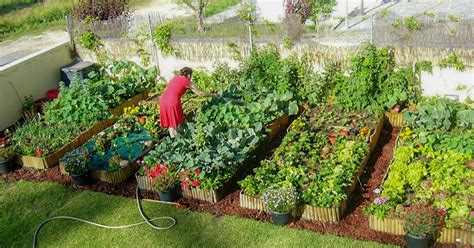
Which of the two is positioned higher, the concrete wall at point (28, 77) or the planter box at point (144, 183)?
the concrete wall at point (28, 77)

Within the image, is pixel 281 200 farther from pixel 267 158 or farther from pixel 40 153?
pixel 40 153

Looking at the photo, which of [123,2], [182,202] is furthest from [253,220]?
[123,2]

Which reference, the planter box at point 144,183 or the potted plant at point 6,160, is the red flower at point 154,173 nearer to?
the planter box at point 144,183

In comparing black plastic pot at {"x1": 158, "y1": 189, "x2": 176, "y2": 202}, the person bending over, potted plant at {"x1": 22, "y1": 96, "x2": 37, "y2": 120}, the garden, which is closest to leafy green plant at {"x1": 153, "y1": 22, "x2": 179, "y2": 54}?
the garden

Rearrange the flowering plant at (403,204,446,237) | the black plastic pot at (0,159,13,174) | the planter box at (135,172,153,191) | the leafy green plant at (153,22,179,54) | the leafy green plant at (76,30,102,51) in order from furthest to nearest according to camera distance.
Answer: the leafy green plant at (76,30,102,51)
the leafy green plant at (153,22,179,54)
the black plastic pot at (0,159,13,174)
the planter box at (135,172,153,191)
the flowering plant at (403,204,446,237)

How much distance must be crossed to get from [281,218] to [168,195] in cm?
195

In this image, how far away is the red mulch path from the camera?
Result: 6.68 meters

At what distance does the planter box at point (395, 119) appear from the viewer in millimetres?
9586

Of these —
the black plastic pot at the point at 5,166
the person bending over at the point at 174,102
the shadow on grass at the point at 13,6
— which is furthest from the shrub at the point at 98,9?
the shadow on grass at the point at 13,6

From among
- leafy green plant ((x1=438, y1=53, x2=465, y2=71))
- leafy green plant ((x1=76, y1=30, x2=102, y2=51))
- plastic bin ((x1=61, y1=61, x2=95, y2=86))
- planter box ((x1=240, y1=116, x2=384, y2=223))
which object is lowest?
planter box ((x1=240, y1=116, x2=384, y2=223))

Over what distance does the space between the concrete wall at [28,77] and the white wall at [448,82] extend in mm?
9057

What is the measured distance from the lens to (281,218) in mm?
6875

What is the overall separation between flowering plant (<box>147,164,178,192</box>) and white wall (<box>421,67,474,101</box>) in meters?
5.29

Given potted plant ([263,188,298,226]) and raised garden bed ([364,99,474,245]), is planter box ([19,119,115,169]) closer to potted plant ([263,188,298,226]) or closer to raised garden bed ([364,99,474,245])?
potted plant ([263,188,298,226])
